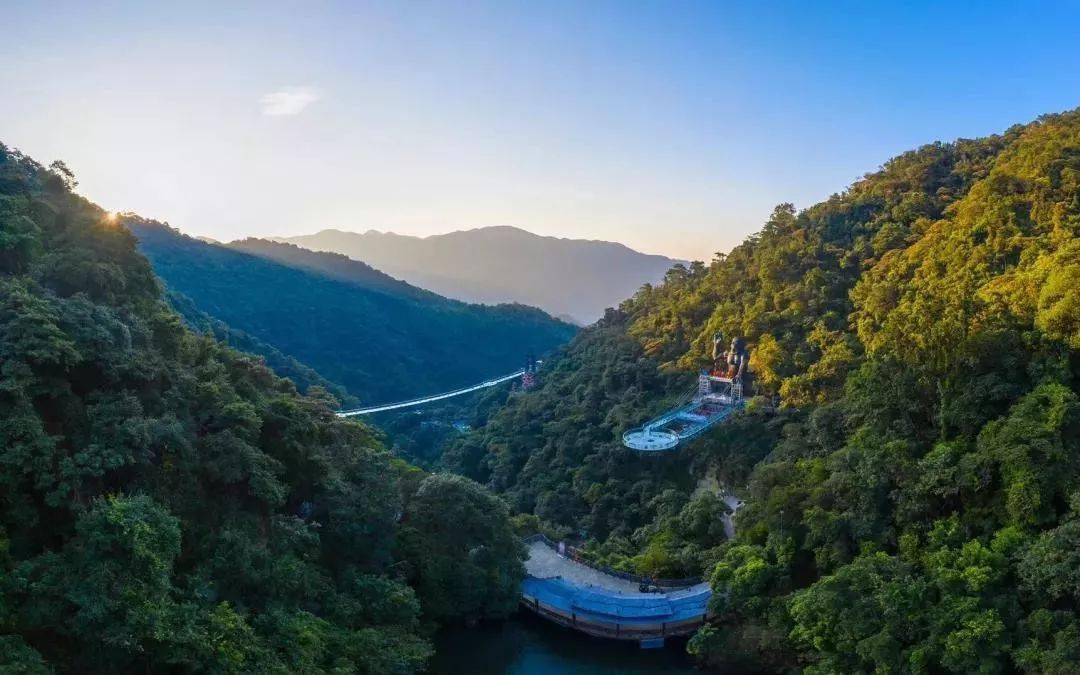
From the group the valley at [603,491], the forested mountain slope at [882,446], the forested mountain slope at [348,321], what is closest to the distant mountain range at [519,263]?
the forested mountain slope at [348,321]

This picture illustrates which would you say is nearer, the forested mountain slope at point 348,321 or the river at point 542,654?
the river at point 542,654

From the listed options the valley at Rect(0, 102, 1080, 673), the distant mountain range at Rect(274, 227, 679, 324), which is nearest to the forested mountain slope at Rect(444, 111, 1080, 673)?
the valley at Rect(0, 102, 1080, 673)

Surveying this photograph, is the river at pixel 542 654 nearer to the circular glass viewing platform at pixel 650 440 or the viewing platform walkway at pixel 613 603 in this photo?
the viewing platform walkway at pixel 613 603

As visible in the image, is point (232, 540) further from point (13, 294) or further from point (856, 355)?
point (856, 355)

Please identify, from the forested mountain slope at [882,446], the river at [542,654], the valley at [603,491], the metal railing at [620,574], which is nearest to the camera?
the valley at [603,491]

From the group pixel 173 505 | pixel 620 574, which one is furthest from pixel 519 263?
pixel 173 505

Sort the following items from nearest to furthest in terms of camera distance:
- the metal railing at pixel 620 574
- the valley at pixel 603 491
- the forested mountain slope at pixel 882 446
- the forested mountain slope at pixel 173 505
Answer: the forested mountain slope at pixel 173 505 → the valley at pixel 603 491 → the forested mountain slope at pixel 882 446 → the metal railing at pixel 620 574

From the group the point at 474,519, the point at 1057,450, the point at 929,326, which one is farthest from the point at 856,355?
the point at 474,519
